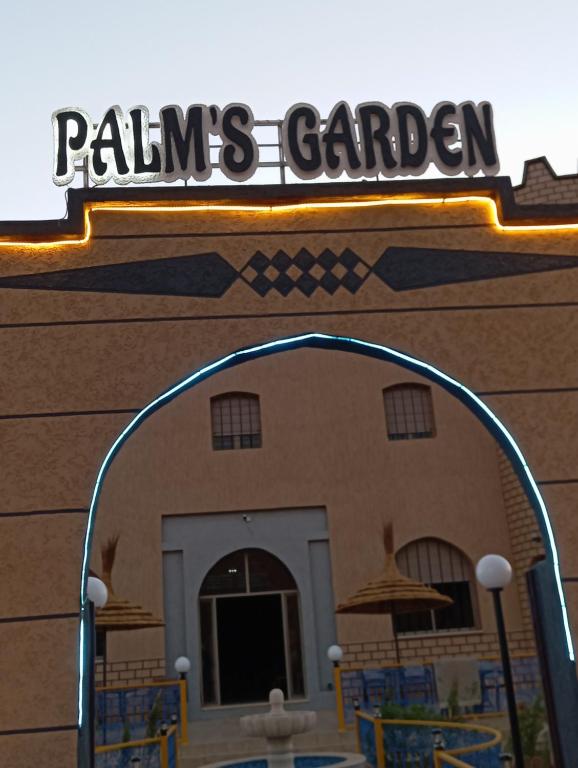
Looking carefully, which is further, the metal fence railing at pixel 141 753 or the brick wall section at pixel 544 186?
the brick wall section at pixel 544 186

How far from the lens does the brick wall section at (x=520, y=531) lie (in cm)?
1644

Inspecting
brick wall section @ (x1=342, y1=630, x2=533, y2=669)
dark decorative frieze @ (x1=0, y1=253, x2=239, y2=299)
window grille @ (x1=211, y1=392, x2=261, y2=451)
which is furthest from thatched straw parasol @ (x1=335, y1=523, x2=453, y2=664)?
dark decorative frieze @ (x1=0, y1=253, x2=239, y2=299)

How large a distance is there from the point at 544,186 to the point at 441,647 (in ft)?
29.2

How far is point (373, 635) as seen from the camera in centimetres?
1659

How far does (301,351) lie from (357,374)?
124cm

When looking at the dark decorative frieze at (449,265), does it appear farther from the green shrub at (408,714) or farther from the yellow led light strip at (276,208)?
the green shrub at (408,714)

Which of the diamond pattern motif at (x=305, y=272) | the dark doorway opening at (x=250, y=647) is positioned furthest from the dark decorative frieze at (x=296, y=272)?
the dark doorway opening at (x=250, y=647)

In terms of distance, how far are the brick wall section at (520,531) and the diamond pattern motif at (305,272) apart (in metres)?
9.98

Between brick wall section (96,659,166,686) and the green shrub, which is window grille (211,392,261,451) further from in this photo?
the green shrub

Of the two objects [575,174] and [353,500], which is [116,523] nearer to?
[353,500]

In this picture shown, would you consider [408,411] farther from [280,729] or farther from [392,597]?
[280,729]

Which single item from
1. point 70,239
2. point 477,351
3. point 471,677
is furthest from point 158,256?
point 471,677

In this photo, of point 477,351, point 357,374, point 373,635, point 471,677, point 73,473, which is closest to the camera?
point 73,473

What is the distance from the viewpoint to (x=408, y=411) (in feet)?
59.8
